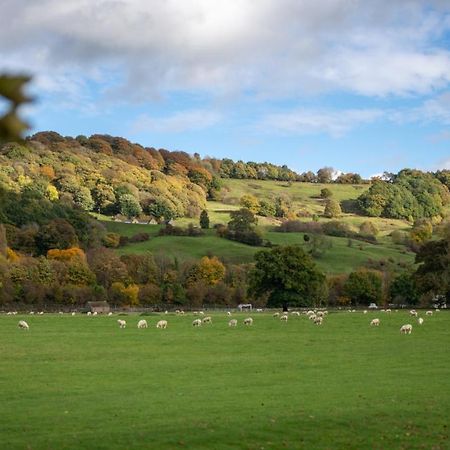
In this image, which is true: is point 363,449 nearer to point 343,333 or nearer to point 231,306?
point 343,333

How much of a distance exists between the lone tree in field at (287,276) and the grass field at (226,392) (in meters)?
41.5

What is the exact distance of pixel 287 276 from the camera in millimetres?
85062

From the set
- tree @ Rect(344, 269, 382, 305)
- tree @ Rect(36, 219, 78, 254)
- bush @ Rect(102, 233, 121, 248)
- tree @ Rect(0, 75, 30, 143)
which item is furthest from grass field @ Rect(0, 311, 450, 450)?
bush @ Rect(102, 233, 121, 248)

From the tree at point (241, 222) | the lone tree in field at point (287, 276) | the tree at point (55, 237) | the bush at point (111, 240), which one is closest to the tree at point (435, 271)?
the lone tree in field at point (287, 276)

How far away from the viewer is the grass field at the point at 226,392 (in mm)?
17281

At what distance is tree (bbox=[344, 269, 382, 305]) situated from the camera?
107938 mm

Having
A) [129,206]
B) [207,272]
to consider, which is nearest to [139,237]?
[129,206]

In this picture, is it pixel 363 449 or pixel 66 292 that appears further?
pixel 66 292

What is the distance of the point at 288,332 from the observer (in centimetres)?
4788

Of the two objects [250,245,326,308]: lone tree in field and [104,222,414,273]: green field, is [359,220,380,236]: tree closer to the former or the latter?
[104,222,414,273]: green field

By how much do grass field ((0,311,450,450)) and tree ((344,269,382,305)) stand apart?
6524cm

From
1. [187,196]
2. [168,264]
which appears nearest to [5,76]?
[168,264]

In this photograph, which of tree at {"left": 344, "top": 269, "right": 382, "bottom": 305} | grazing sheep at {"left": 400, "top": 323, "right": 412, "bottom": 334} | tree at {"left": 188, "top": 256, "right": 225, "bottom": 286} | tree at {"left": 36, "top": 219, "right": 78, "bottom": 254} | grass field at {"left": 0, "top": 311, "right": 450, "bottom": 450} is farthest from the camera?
tree at {"left": 36, "top": 219, "right": 78, "bottom": 254}

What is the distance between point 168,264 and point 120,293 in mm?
17939
